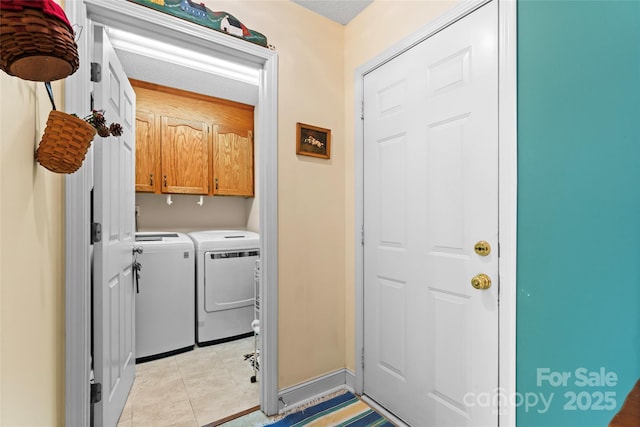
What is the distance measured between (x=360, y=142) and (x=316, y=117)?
0.34 meters

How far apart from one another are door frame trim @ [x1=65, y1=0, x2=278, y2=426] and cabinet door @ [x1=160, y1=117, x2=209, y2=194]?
5.42 ft

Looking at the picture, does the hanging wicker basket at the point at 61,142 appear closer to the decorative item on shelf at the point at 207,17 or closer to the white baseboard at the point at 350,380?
the decorative item on shelf at the point at 207,17

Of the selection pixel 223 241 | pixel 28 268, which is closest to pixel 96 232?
pixel 28 268

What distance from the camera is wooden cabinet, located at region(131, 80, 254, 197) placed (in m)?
3.01

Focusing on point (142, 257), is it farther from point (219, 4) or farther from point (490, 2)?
point (490, 2)

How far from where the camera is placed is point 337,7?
198 centimetres

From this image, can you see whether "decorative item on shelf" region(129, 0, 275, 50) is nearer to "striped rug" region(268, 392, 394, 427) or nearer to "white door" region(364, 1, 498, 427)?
"white door" region(364, 1, 498, 427)

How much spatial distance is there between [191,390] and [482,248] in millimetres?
2032

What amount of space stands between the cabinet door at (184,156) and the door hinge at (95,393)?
2022 mm

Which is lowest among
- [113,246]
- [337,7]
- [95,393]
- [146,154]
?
[95,393]

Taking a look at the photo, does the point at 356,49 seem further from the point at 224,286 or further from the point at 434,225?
the point at 224,286

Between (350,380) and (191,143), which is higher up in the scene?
(191,143)

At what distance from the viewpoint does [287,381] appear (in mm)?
1889

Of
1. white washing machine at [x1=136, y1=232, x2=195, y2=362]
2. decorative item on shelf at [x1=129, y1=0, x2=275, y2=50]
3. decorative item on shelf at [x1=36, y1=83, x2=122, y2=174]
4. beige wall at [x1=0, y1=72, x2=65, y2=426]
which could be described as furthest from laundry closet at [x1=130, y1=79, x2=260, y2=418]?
decorative item on shelf at [x1=129, y1=0, x2=275, y2=50]
